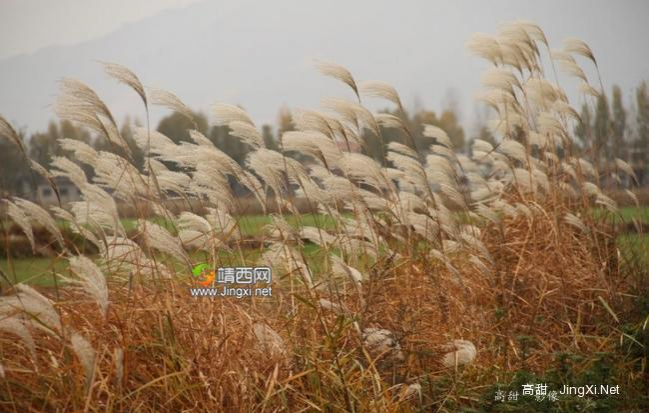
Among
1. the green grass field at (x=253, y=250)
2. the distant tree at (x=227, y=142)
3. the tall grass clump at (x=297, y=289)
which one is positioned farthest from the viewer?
the distant tree at (x=227, y=142)

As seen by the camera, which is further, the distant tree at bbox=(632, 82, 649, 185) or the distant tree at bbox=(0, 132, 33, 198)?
the distant tree at bbox=(632, 82, 649, 185)

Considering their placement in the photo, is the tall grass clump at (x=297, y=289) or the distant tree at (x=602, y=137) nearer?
the tall grass clump at (x=297, y=289)

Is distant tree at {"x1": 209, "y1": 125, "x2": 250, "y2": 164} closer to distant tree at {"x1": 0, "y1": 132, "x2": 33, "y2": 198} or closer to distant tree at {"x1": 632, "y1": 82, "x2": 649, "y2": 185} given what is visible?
distant tree at {"x1": 0, "y1": 132, "x2": 33, "y2": 198}

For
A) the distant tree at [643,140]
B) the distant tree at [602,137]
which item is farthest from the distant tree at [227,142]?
the distant tree at [643,140]

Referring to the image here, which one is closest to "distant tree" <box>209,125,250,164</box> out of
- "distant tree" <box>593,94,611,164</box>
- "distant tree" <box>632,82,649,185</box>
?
"distant tree" <box>593,94,611,164</box>

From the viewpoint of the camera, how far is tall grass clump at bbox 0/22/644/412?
2.83 meters

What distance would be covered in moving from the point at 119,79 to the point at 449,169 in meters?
1.91

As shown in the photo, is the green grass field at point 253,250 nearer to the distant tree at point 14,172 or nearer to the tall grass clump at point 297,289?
the tall grass clump at point 297,289

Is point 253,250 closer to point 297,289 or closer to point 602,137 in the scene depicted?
point 297,289

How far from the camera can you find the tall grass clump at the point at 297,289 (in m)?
2.83

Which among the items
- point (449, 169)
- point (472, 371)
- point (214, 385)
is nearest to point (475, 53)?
point (449, 169)

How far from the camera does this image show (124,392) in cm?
283

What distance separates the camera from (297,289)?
13.1 ft

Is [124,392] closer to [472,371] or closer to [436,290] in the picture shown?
[472,371]
